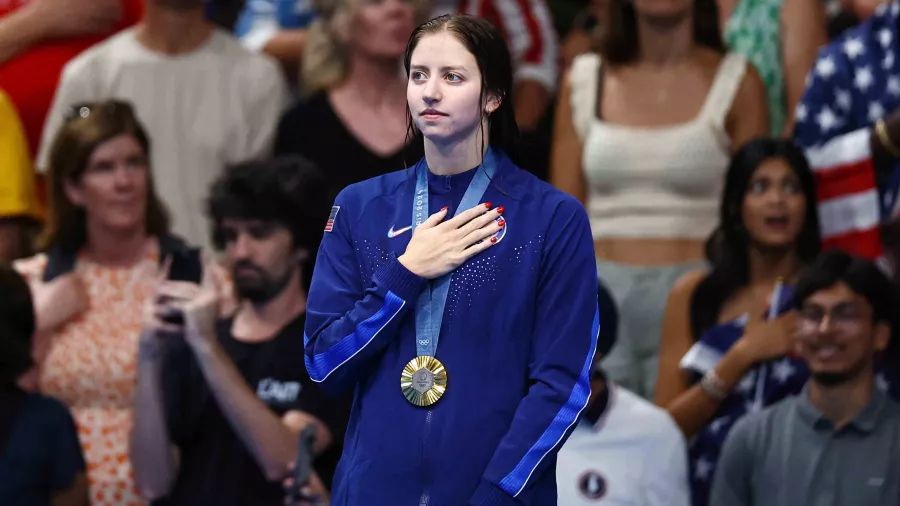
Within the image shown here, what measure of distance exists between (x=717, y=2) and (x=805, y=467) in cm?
233

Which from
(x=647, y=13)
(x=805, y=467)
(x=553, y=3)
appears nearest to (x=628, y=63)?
(x=647, y=13)

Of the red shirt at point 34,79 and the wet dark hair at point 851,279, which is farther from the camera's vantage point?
the red shirt at point 34,79

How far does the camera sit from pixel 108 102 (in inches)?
238

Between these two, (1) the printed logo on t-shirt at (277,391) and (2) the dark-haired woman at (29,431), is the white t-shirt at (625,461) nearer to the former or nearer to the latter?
(1) the printed logo on t-shirt at (277,391)

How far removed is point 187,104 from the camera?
6605mm

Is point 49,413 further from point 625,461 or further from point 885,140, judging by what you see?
point 885,140

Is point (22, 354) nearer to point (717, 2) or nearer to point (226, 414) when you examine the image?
point (226, 414)

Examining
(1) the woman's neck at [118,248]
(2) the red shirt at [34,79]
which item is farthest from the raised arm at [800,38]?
(2) the red shirt at [34,79]

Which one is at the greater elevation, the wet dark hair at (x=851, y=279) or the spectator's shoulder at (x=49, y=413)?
the wet dark hair at (x=851, y=279)

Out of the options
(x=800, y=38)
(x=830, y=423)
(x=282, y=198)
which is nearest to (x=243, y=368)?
(x=282, y=198)

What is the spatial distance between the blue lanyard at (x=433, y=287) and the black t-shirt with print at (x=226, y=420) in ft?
6.57

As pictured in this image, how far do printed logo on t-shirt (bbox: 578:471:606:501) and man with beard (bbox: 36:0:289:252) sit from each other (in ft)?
6.52

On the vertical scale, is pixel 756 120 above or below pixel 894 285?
above

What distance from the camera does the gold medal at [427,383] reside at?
10.9ft
